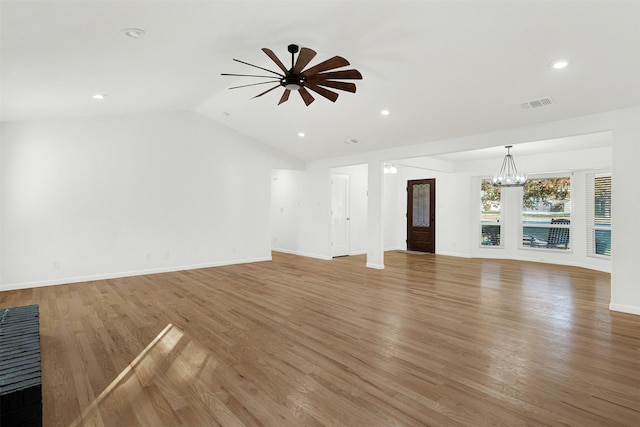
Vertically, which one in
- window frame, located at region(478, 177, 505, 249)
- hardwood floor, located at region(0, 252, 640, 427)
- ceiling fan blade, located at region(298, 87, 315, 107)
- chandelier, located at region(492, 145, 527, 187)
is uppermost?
ceiling fan blade, located at region(298, 87, 315, 107)

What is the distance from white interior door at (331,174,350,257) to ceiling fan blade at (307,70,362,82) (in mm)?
5366

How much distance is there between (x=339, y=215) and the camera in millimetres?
9094

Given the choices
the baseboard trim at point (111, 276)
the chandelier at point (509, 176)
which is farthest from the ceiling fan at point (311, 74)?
the chandelier at point (509, 176)

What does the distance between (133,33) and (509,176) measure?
792 centimetres

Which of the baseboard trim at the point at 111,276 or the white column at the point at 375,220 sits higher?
the white column at the point at 375,220

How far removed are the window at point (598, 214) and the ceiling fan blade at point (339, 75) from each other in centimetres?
716

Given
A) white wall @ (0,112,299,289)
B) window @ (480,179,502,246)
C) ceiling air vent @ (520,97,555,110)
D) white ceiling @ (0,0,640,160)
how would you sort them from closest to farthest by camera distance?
white ceiling @ (0,0,640,160)
ceiling air vent @ (520,97,555,110)
white wall @ (0,112,299,289)
window @ (480,179,502,246)

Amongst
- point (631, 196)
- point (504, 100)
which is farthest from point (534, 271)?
point (504, 100)

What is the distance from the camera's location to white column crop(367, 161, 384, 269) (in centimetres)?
734

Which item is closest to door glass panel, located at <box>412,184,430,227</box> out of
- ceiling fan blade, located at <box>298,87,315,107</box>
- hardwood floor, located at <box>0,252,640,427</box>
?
hardwood floor, located at <box>0,252,640,427</box>

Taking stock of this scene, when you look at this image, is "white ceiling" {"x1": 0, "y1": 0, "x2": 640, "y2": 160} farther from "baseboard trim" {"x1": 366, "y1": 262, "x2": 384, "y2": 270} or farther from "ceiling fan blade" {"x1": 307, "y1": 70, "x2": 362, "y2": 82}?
"baseboard trim" {"x1": 366, "y1": 262, "x2": 384, "y2": 270}

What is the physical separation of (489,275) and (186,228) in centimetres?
629

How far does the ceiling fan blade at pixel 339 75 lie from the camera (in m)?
3.33

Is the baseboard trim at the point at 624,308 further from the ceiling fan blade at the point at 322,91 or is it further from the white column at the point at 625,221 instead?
the ceiling fan blade at the point at 322,91
